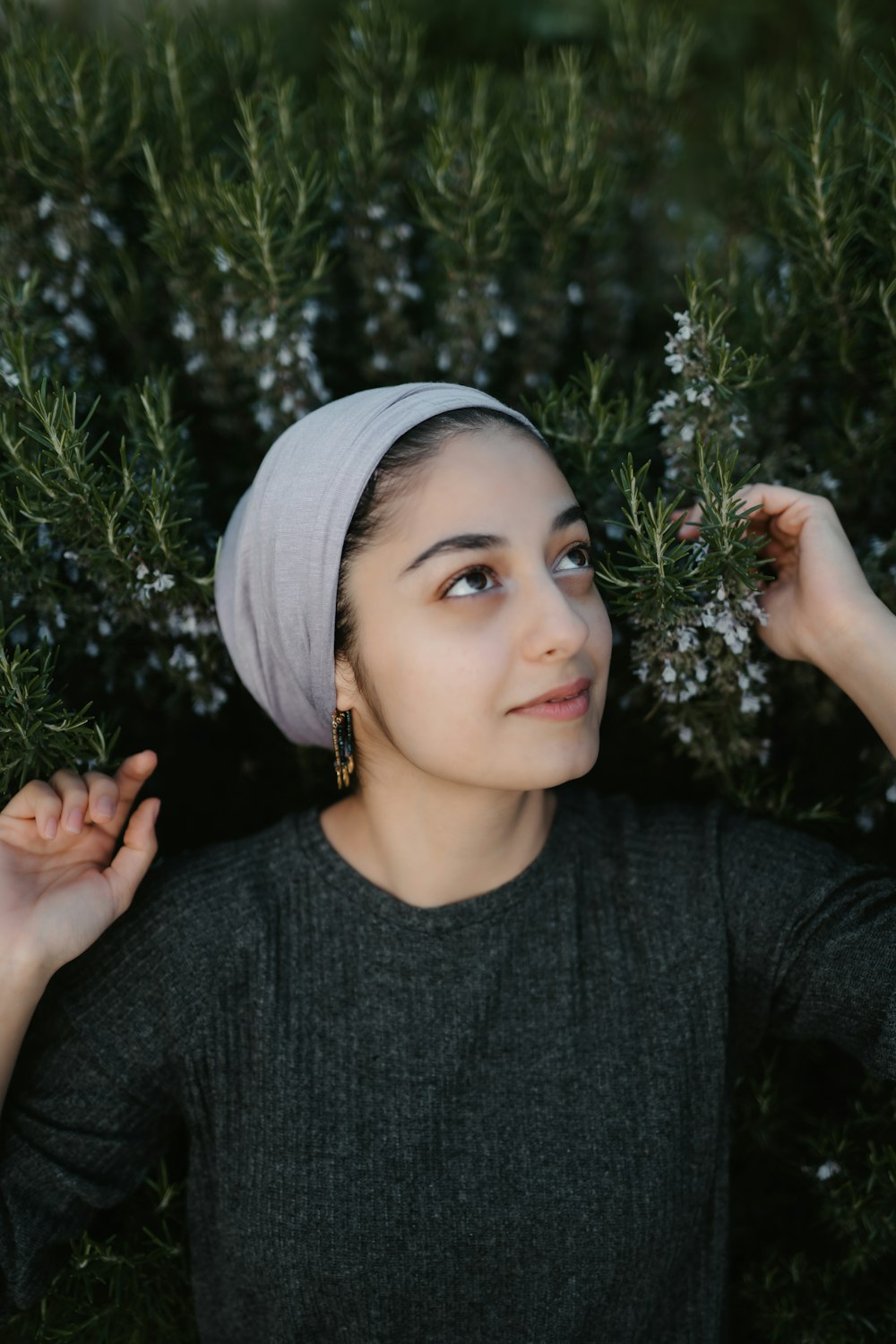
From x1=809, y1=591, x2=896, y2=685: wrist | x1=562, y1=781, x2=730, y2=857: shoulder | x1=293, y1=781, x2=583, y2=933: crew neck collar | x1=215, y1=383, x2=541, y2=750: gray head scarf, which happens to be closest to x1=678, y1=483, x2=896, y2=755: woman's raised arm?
x1=809, y1=591, x2=896, y2=685: wrist

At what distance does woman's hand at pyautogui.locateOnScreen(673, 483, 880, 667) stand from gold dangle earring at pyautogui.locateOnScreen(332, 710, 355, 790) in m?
0.70

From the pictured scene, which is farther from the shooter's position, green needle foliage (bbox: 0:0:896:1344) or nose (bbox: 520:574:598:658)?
green needle foliage (bbox: 0:0:896:1344)

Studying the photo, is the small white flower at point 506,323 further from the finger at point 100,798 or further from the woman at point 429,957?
the finger at point 100,798

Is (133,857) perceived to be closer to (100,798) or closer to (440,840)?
(100,798)

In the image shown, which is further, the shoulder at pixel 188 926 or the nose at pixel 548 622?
the shoulder at pixel 188 926

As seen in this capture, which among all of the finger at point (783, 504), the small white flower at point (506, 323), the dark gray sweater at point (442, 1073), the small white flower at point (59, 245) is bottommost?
the dark gray sweater at point (442, 1073)

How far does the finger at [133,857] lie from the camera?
6.20 feet

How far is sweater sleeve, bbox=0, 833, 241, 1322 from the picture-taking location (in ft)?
6.00

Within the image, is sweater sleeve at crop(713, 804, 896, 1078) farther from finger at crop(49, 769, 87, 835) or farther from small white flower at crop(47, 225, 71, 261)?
small white flower at crop(47, 225, 71, 261)

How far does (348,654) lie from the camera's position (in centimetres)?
184

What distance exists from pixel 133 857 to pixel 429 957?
22.7 inches

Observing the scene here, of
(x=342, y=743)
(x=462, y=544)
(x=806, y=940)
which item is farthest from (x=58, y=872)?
(x=806, y=940)

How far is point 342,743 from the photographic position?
197 cm

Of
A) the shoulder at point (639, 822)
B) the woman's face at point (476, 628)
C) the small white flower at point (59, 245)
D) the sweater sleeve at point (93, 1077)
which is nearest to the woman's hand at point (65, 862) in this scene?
A: the sweater sleeve at point (93, 1077)
